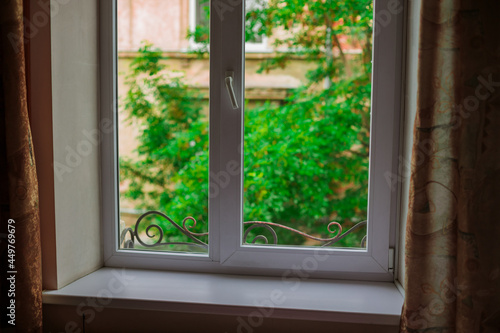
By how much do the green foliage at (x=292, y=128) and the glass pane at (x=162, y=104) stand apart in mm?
11

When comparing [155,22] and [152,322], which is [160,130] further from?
[152,322]

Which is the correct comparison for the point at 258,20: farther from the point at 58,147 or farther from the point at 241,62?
the point at 58,147

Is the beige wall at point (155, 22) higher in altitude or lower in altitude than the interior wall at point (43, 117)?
higher

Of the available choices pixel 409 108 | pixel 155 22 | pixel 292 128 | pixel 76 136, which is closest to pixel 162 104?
pixel 155 22

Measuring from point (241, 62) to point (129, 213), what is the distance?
1.97m

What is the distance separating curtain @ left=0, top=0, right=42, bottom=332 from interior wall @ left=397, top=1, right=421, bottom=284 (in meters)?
1.10

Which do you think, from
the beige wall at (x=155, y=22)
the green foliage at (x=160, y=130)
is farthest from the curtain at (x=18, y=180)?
the beige wall at (x=155, y=22)

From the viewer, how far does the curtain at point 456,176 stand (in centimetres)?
87

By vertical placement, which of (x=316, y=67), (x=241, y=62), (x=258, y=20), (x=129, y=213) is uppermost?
(x=258, y=20)

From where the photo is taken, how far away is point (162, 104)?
3.28 metres

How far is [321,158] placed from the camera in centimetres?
284

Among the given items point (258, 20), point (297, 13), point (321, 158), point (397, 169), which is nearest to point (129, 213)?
point (321, 158)

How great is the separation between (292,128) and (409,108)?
1.52 metres

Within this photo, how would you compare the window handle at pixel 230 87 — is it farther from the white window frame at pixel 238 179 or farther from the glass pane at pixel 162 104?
the glass pane at pixel 162 104
